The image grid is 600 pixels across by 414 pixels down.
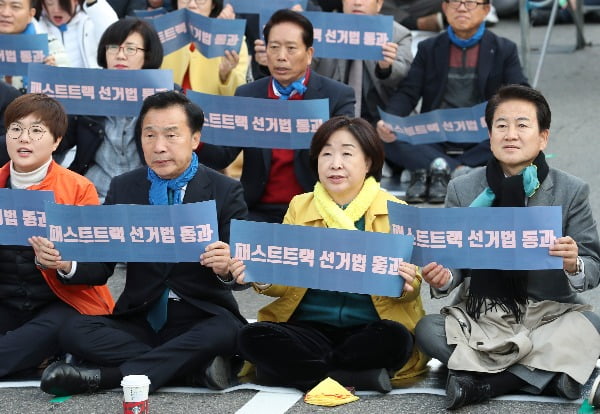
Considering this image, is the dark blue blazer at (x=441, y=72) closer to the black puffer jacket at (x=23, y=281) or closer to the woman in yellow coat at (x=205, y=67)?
the woman in yellow coat at (x=205, y=67)

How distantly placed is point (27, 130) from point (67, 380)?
4.09 feet

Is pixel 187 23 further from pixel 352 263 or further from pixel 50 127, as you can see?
pixel 352 263

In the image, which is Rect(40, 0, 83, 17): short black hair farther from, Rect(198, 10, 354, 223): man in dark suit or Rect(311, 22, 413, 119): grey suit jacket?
Rect(198, 10, 354, 223): man in dark suit

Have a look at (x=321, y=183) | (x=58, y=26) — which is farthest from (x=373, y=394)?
(x=58, y=26)

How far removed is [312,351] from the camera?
575 cm

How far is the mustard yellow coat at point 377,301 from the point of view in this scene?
5.91 metres

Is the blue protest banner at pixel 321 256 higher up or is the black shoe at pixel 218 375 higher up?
the blue protest banner at pixel 321 256

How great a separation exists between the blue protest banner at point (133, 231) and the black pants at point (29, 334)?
404mm

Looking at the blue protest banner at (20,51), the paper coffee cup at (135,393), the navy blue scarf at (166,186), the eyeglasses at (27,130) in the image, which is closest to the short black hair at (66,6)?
the blue protest banner at (20,51)

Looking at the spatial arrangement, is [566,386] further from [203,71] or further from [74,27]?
[74,27]

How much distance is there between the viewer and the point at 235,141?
7.57 meters

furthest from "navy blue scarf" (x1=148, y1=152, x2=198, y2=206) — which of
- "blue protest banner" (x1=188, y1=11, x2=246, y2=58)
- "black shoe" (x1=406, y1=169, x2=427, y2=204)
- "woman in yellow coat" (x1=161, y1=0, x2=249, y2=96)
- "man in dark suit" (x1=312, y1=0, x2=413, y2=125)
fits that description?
"man in dark suit" (x1=312, y1=0, x2=413, y2=125)

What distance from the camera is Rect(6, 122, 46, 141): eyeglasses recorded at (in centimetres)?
621

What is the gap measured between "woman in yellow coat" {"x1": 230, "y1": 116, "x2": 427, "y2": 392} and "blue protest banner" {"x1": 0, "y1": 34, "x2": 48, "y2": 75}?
8.64ft
